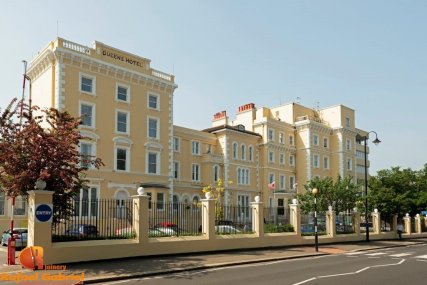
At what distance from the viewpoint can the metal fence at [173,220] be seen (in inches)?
818

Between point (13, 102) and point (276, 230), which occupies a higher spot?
point (13, 102)

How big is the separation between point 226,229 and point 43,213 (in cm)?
1028

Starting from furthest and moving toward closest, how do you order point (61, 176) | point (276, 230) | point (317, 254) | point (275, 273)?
point (276, 230)
point (317, 254)
point (61, 176)
point (275, 273)

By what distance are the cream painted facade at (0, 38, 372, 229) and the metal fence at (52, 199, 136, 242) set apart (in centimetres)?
1877

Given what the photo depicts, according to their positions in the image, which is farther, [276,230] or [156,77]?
[156,77]

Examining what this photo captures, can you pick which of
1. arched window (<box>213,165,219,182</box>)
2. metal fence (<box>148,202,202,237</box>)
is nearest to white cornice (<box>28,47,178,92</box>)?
arched window (<box>213,165,219,182</box>)

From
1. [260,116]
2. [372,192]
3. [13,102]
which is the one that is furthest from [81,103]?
[260,116]

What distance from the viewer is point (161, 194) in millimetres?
42969

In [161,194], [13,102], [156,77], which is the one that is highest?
Answer: [156,77]

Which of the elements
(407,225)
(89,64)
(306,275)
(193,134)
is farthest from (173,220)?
(193,134)

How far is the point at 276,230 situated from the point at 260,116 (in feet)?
132

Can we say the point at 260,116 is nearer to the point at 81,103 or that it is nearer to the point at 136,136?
the point at 136,136

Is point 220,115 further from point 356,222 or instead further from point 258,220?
point 258,220

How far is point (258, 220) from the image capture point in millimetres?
24797
